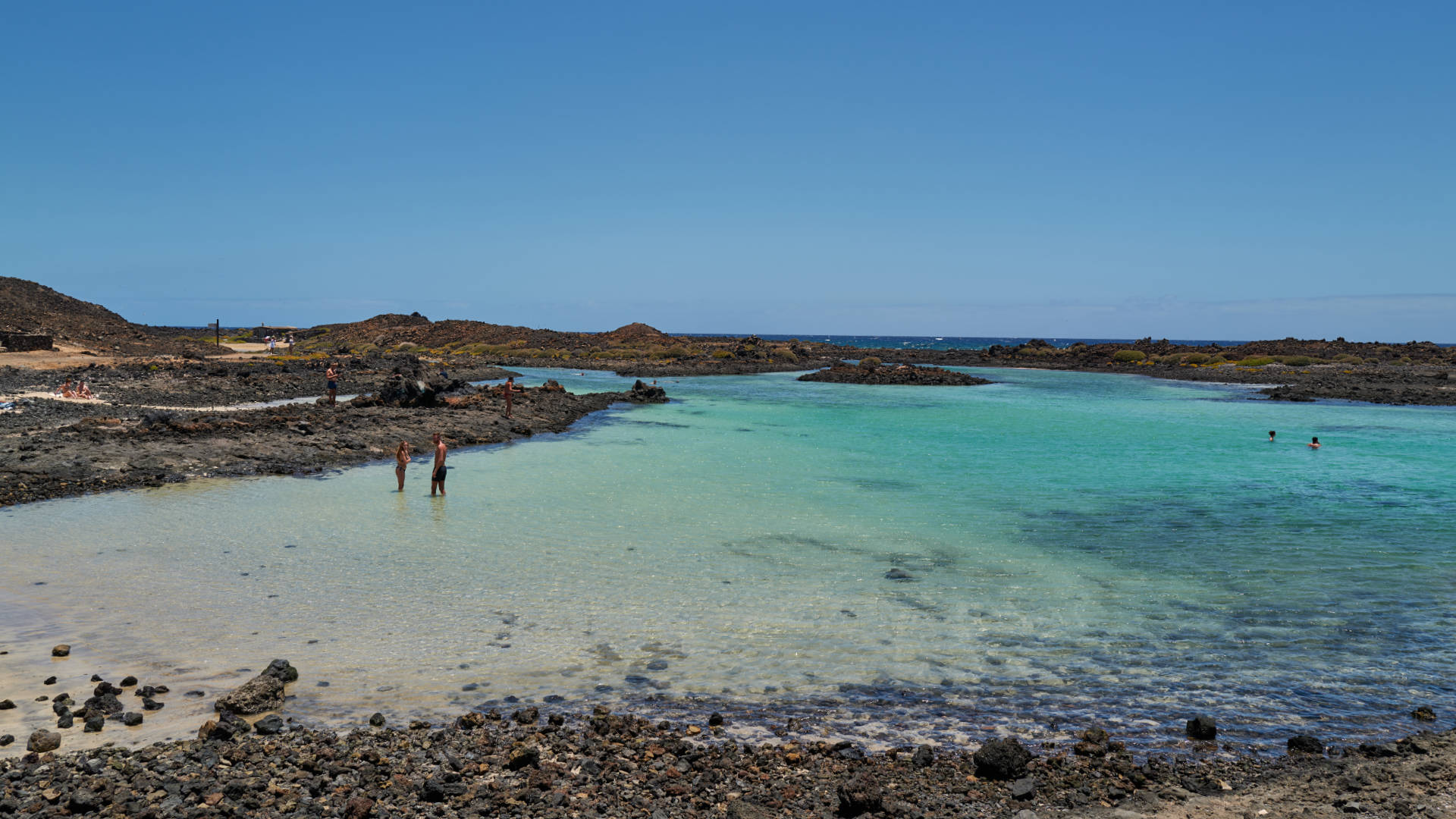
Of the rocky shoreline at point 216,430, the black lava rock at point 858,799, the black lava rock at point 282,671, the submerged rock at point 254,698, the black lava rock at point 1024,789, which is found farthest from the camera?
the rocky shoreline at point 216,430

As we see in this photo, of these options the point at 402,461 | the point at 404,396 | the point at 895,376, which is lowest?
the point at 402,461

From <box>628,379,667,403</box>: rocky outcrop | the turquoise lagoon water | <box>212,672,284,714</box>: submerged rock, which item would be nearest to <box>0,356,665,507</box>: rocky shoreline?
the turquoise lagoon water

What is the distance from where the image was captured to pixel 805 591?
491 inches

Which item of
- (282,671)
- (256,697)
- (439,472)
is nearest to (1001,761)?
(256,697)

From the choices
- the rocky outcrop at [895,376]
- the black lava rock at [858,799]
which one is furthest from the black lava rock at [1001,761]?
the rocky outcrop at [895,376]

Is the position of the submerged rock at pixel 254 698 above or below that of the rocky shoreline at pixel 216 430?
below

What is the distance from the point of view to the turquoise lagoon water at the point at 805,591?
8734 mm

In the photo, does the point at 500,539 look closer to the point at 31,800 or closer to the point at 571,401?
the point at 31,800

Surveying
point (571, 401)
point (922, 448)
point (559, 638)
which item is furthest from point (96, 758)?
point (571, 401)

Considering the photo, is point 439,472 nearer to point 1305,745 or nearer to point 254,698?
point 254,698

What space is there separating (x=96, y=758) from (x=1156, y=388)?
7239 centimetres

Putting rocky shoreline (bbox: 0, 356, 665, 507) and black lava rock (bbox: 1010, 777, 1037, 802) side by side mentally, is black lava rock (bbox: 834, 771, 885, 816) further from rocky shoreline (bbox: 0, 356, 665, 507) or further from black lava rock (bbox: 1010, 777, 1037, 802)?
rocky shoreline (bbox: 0, 356, 665, 507)

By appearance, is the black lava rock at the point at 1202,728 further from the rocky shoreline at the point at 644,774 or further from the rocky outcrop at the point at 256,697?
the rocky outcrop at the point at 256,697

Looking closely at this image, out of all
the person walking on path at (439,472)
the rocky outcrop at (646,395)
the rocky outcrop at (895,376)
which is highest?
the rocky outcrop at (895,376)
